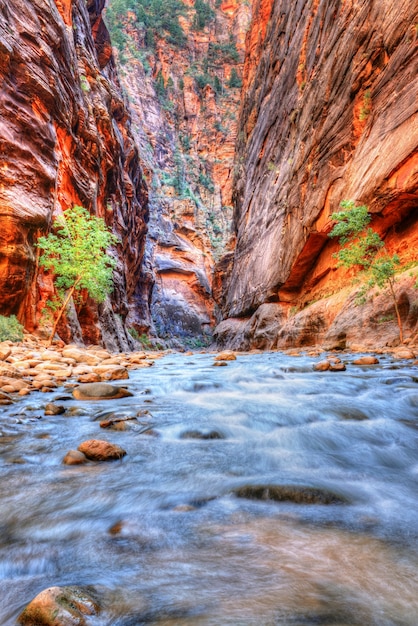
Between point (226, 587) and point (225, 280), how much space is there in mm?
37174

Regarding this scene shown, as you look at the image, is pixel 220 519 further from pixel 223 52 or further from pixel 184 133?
pixel 223 52

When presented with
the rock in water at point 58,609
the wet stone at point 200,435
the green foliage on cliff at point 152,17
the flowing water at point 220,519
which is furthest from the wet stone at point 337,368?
the green foliage on cliff at point 152,17

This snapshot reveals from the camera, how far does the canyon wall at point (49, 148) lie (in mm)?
10312

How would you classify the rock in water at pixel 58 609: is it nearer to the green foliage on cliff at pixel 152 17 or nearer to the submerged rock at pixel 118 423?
the submerged rock at pixel 118 423

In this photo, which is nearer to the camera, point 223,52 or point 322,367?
point 322,367

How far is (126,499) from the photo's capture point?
196 cm

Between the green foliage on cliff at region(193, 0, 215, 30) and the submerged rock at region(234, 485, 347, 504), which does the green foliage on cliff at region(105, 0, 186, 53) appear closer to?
the green foliage on cliff at region(193, 0, 215, 30)

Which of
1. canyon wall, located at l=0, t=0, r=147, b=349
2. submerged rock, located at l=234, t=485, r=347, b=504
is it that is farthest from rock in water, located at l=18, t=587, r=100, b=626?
canyon wall, located at l=0, t=0, r=147, b=349

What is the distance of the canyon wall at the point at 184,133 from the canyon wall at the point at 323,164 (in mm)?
19390

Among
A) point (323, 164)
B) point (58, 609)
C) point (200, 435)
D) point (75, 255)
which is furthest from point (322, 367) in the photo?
point (323, 164)

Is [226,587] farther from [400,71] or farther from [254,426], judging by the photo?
[400,71]

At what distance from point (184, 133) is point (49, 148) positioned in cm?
4901

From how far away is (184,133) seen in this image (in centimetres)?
5547

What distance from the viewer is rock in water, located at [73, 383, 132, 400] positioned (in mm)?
4598
